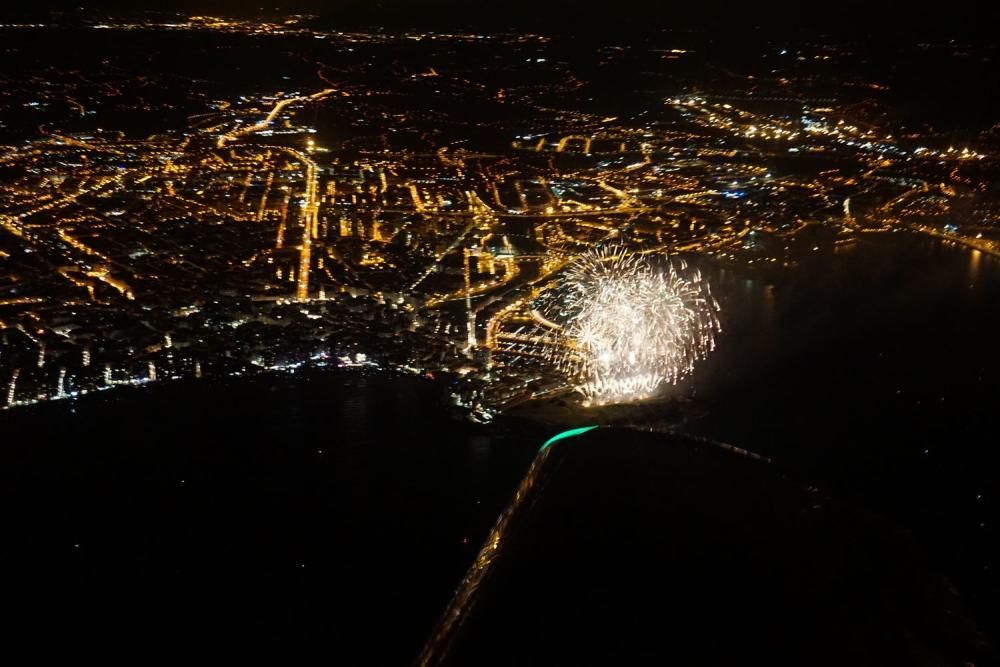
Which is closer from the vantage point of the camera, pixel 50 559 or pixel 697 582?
pixel 697 582

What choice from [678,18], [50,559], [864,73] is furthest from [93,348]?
[678,18]

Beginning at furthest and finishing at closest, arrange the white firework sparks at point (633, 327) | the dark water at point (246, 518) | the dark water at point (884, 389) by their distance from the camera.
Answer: the white firework sparks at point (633, 327) → the dark water at point (884, 389) → the dark water at point (246, 518)

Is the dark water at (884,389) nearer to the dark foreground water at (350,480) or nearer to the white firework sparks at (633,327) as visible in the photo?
the dark foreground water at (350,480)

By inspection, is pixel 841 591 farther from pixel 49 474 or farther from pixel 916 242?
pixel 916 242

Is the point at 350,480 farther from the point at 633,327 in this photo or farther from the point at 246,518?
the point at 633,327

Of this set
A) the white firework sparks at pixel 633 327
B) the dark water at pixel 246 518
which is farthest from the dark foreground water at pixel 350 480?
the white firework sparks at pixel 633 327

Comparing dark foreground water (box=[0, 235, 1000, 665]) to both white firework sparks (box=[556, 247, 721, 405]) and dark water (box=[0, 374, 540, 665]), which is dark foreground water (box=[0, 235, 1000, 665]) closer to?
dark water (box=[0, 374, 540, 665])
